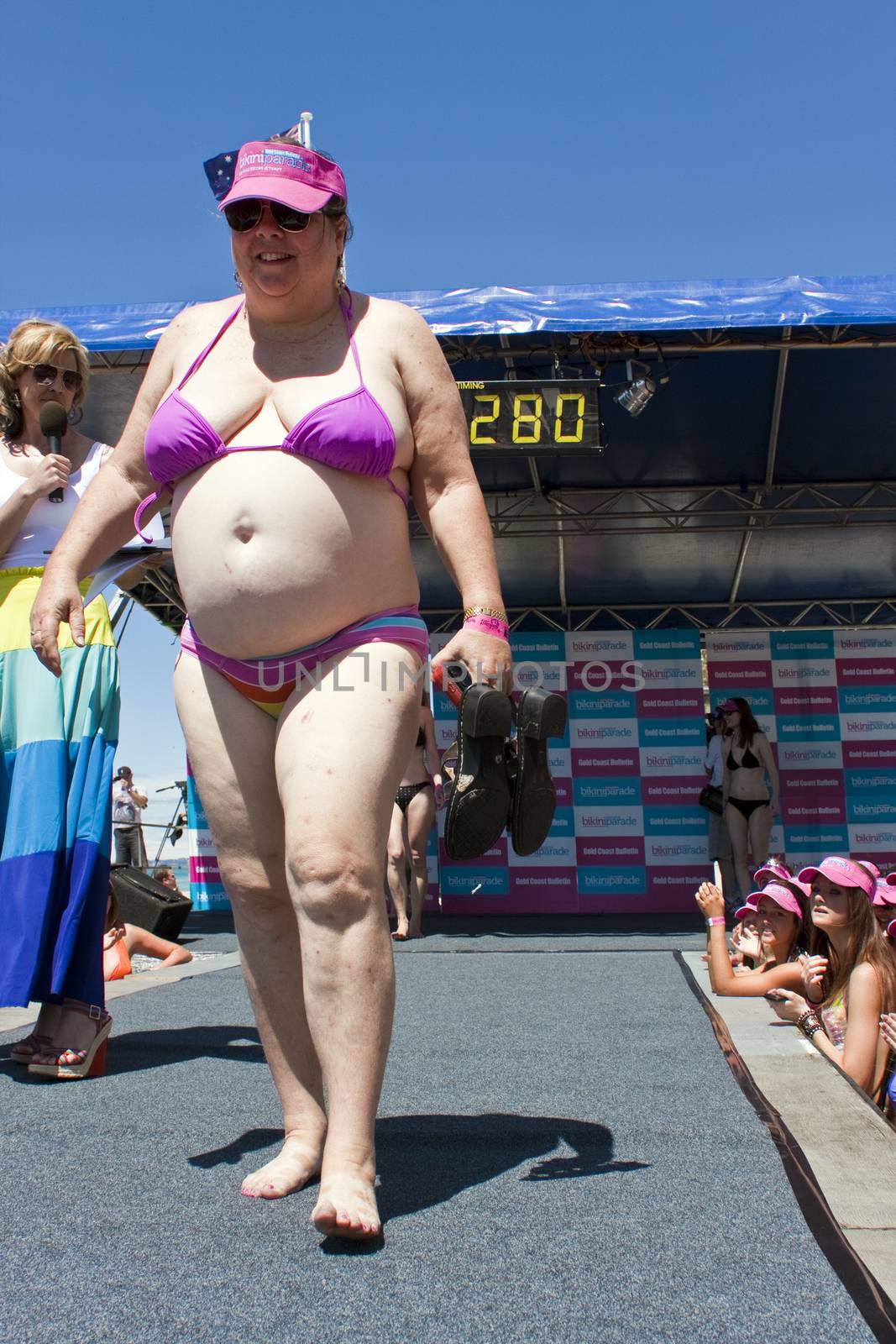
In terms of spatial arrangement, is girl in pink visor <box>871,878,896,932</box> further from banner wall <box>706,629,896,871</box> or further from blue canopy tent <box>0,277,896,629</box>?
banner wall <box>706,629,896,871</box>

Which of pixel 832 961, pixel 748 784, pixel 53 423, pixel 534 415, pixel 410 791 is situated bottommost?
pixel 832 961

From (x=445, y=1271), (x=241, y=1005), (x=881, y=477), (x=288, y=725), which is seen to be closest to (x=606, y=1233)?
(x=445, y=1271)

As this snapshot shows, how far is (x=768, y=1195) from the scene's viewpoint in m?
1.71

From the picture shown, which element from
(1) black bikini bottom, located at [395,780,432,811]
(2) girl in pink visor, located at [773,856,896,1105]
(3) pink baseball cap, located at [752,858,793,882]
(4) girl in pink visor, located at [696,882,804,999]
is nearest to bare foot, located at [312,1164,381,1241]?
(2) girl in pink visor, located at [773,856,896,1105]

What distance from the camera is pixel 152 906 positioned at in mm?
7398

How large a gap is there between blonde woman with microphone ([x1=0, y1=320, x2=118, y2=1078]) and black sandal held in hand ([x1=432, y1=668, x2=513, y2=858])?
1436mm

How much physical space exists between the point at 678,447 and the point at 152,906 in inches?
217

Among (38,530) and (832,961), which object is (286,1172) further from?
(832,961)

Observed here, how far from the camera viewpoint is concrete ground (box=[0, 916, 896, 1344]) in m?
1.29

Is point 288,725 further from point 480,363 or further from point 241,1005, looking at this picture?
point 480,363

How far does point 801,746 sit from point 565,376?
533cm

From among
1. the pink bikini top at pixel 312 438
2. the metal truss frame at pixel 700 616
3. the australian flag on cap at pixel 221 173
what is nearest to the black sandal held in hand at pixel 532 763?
the pink bikini top at pixel 312 438

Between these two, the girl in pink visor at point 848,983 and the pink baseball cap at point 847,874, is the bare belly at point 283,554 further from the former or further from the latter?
the pink baseball cap at point 847,874

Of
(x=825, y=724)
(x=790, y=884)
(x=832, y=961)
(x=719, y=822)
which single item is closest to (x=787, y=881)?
(x=790, y=884)
